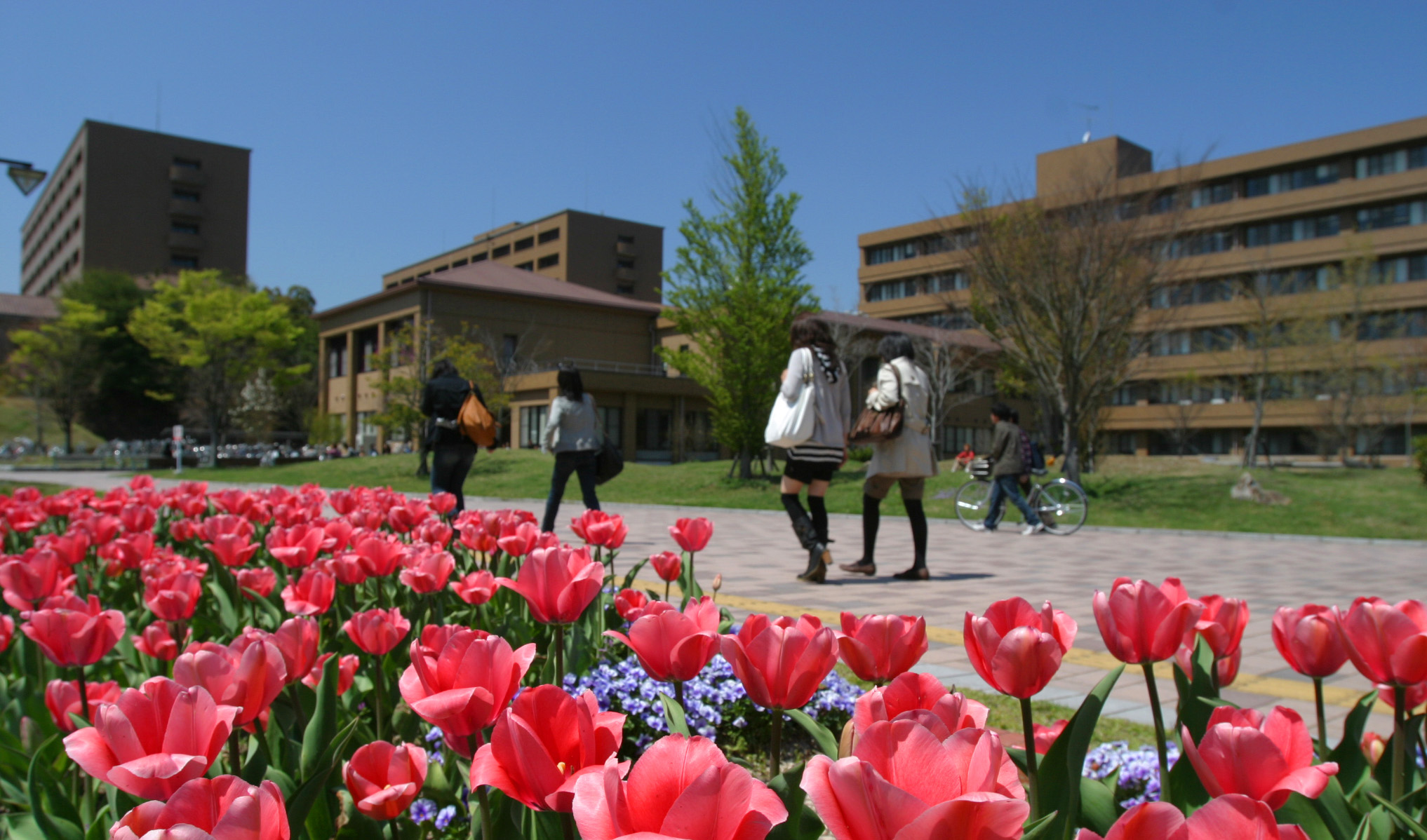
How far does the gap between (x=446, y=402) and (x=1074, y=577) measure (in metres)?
5.54

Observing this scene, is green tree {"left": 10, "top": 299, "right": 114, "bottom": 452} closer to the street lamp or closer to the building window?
the building window

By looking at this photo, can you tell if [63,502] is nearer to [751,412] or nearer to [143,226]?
[751,412]

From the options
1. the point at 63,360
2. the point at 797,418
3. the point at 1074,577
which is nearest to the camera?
the point at 797,418

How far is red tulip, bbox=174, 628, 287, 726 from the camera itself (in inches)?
44.5

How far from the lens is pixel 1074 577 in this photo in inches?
291

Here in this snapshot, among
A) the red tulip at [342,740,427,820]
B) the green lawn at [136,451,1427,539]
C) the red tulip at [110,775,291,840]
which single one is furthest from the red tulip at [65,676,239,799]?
the green lawn at [136,451,1427,539]

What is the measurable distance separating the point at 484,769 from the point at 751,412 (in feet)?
69.4

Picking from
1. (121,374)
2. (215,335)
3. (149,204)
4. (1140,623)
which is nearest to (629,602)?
(1140,623)

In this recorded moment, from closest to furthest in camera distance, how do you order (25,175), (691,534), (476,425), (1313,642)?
1. (1313,642)
2. (691,534)
3. (476,425)
4. (25,175)

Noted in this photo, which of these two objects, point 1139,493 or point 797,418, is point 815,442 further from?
point 1139,493

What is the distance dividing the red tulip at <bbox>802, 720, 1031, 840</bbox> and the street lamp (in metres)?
17.9

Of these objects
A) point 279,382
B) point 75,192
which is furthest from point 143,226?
point 279,382

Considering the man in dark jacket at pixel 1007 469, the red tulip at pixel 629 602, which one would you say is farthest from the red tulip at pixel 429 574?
the man in dark jacket at pixel 1007 469

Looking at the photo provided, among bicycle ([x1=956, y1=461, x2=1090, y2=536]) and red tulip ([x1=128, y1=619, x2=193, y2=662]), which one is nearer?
red tulip ([x1=128, y1=619, x2=193, y2=662])
